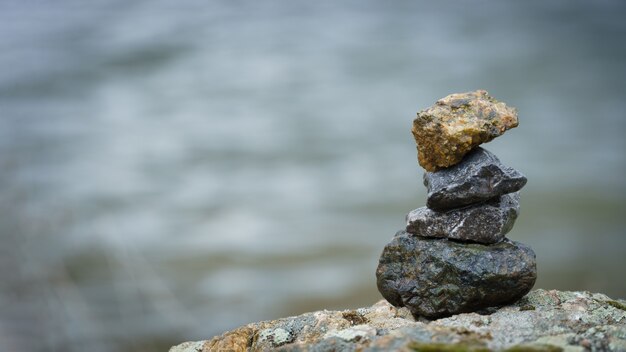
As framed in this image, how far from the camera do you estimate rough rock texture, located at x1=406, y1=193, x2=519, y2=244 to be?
8.97 m

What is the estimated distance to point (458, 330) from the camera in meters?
7.19

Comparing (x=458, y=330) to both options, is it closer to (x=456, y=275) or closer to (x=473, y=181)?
(x=456, y=275)

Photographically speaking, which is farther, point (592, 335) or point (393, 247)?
point (393, 247)

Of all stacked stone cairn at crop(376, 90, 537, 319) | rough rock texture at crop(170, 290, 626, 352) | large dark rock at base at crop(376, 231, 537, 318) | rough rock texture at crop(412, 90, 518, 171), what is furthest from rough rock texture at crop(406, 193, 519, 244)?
rough rock texture at crop(170, 290, 626, 352)

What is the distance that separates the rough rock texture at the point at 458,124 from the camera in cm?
859

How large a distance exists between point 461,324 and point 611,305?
2.29 meters

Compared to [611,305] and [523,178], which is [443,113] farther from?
[611,305]

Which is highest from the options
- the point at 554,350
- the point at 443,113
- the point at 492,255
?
the point at 443,113

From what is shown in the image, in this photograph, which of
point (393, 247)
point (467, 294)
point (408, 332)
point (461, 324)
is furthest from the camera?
point (393, 247)

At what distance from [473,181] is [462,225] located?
65cm

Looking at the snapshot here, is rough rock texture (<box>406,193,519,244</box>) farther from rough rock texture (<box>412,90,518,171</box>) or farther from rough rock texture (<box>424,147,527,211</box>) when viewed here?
rough rock texture (<box>412,90,518,171</box>)

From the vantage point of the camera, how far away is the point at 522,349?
6.49 metres

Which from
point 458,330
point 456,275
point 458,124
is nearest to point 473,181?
point 458,124

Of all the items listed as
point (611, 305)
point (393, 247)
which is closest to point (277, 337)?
point (393, 247)
